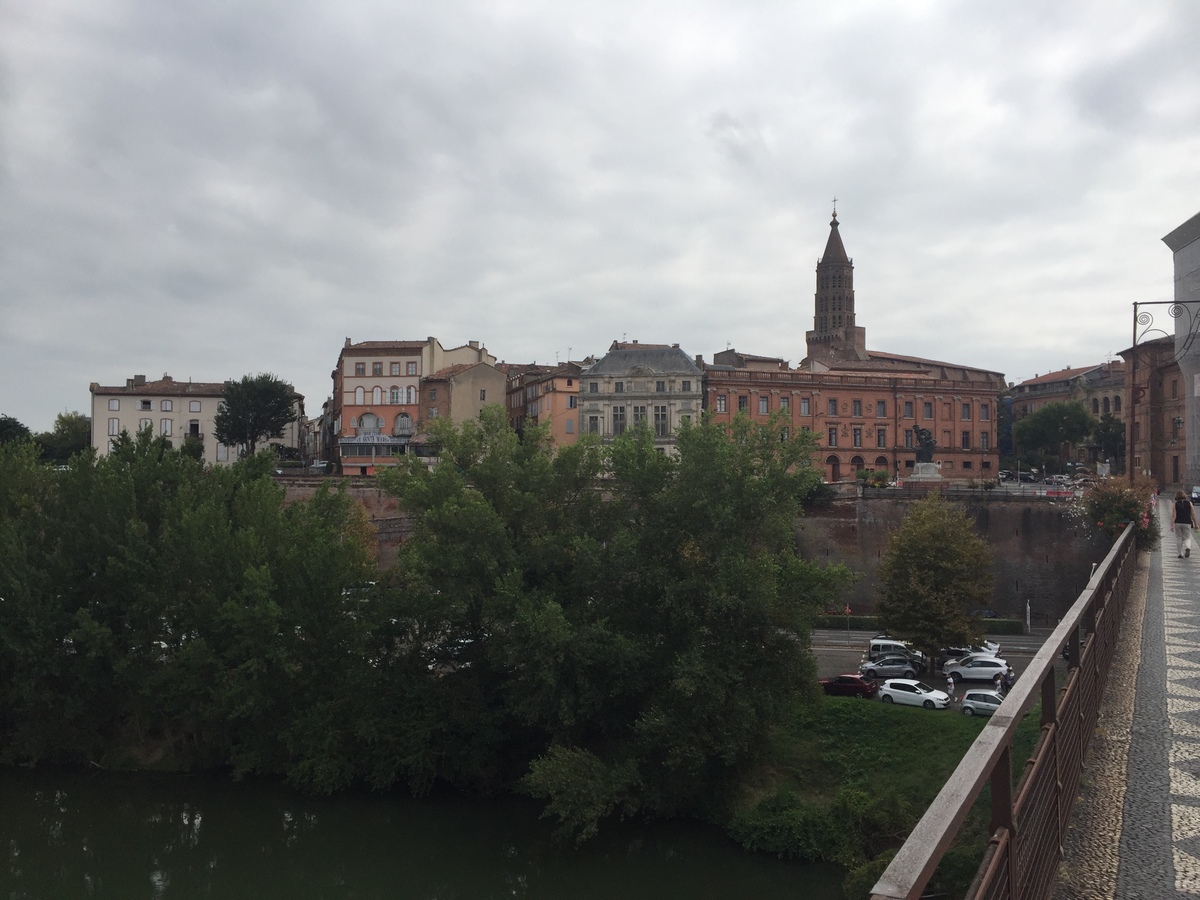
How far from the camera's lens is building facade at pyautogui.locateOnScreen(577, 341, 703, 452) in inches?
2293

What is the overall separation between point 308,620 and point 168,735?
5836 mm

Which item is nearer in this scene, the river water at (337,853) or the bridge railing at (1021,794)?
the bridge railing at (1021,794)

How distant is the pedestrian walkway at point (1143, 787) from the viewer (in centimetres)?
434

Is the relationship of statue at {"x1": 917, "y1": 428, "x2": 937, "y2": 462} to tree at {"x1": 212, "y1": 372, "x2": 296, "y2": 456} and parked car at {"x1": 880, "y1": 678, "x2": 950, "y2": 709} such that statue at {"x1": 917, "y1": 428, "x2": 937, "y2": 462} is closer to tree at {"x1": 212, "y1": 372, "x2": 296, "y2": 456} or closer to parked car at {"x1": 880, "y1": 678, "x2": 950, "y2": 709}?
parked car at {"x1": 880, "y1": 678, "x2": 950, "y2": 709}

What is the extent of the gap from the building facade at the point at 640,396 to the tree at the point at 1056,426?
3540 cm

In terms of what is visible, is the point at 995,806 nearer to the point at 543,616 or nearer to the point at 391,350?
the point at 543,616

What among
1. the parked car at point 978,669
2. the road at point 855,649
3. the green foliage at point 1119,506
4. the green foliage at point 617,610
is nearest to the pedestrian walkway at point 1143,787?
the green foliage at point 617,610

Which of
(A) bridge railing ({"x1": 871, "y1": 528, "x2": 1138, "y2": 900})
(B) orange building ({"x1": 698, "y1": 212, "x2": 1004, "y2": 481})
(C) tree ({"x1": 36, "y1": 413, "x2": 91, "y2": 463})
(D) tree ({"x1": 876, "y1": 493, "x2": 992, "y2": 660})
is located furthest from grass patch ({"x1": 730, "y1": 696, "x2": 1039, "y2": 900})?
(C) tree ({"x1": 36, "y1": 413, "x2": 91, "y2": 463})

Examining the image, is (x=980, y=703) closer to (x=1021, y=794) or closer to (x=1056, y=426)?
(x=1021, y=794)

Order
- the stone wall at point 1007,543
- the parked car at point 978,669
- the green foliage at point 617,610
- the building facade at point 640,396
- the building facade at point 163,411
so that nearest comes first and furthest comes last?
the green foliage at point 617,610
the parked car at point 978,669
the stone wall at point 1007,543
the building facade at point 640,396
the building facade at point 163,411

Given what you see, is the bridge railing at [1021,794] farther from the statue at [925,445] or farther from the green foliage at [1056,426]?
the green foliage at [1056,426]

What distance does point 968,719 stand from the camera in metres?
23.5

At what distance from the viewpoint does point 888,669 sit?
97.9 ft

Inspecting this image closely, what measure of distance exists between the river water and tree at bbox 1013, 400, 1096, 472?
66530 millimetres
